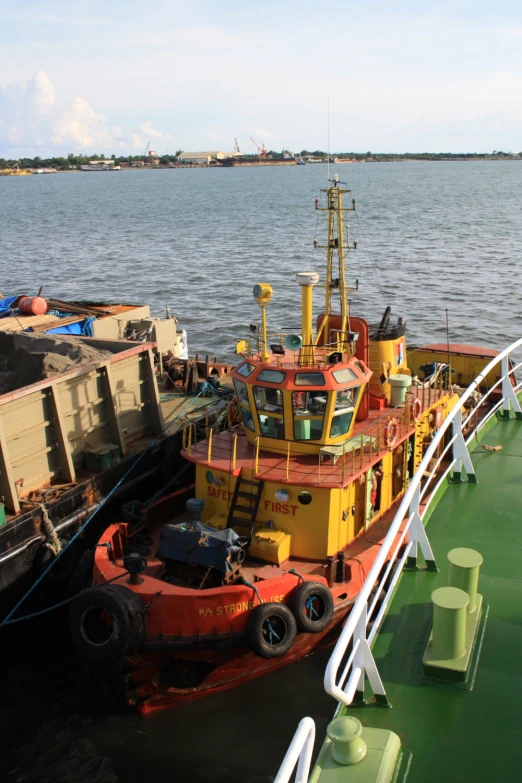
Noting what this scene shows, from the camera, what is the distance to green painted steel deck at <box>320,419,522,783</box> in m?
5.02

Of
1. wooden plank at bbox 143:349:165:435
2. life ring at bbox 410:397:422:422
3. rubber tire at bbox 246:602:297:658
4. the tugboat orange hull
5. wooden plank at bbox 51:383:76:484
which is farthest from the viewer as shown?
wooden plank at bbox 143:349:165:435

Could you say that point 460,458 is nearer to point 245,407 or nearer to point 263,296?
point 245,407

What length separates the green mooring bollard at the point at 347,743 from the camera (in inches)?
184

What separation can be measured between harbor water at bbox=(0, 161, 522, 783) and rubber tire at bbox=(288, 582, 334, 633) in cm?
123

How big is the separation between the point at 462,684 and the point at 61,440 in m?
9.66

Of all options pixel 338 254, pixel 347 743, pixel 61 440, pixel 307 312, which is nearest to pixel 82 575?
pixel 61 440

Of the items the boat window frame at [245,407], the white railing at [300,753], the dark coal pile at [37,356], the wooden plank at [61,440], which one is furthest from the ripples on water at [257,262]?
the white railing at [300,753]

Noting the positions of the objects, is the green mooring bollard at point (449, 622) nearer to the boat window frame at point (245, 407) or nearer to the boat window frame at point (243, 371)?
the boat window frame at point (245, 407)

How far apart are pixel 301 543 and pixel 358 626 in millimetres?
6725

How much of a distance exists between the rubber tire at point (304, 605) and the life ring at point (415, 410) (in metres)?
4.20

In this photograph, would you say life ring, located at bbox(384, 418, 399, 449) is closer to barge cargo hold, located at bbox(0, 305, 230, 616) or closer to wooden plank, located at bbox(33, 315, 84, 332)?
barge cargo hold, located at bbox(0, 305, 230, 616)

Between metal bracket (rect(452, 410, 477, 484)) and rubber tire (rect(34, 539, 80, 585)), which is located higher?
metal bracket (rect(452, 410, 477, 484))

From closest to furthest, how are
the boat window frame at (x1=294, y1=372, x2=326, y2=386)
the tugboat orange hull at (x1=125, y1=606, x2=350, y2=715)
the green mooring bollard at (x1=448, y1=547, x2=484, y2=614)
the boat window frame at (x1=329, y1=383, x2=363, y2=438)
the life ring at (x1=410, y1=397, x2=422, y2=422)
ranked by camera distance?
the green mooring bollard at (x1=448, y1=547, x2=484, y2=614)
the tugboat orange hull at (x1=125, y1=606, x2=350, y2=715)
the boat window frame at (x1=294, y1=372, x2=326, y2=386)
the boat window frame at (x1=329, y1=383, x2=363, y2=438)
the life ring at (x1=410, y1=397, x2=422, y2=422)

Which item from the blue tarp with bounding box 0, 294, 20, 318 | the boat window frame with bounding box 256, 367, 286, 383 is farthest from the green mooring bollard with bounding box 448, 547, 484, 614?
the blue tarp with bounding box 0, 294, 20, 318
